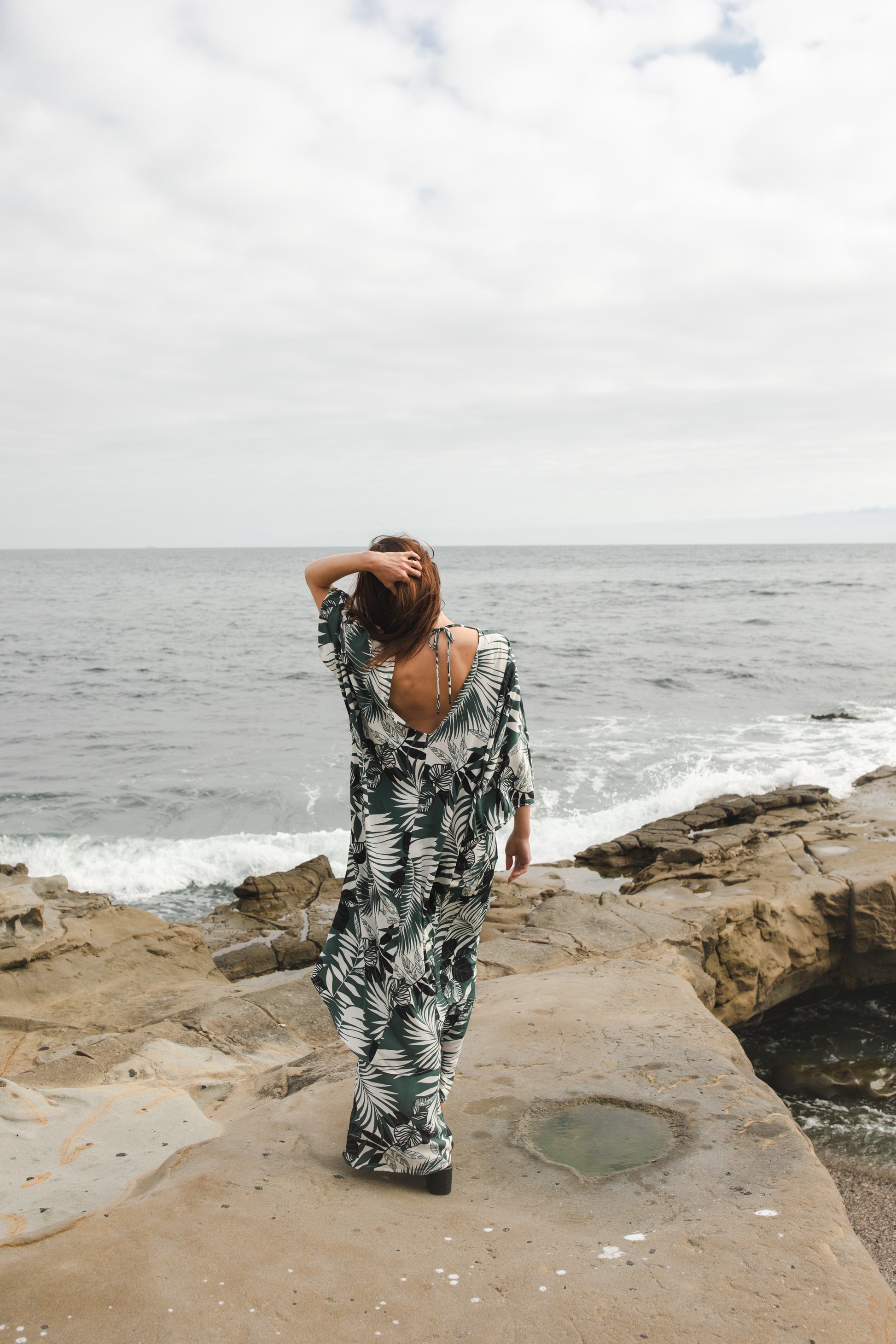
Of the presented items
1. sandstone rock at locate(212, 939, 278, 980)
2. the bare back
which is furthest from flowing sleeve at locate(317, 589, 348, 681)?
sandstone rock at locate(212, 939, 278, 980)

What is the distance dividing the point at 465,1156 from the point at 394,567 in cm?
172

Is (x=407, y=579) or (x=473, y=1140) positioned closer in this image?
(x=407, y=579)

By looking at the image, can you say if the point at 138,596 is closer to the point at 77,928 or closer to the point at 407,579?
the point at 77,928

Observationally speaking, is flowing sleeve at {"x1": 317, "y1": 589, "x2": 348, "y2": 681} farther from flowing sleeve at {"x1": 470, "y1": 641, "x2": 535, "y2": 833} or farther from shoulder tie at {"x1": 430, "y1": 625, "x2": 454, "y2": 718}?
flowing sleeve at {"x1": 470, "y1": 641, "x2": 535, "y2": 833}

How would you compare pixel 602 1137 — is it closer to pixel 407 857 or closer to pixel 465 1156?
pixel 465 1156

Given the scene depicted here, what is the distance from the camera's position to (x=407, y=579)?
2432mm

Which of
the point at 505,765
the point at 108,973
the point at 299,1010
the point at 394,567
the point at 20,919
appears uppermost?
the point at 394,567

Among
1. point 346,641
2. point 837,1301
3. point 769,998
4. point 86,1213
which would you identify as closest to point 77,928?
point 86,1213

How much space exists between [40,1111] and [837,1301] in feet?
7.88

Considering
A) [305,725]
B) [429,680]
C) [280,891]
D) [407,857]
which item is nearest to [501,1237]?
[407,857]

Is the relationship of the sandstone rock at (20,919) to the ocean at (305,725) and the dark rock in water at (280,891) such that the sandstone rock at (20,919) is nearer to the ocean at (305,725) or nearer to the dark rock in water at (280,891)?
the dark rock in water at (280,891)

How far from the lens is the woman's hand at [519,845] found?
2748 mm

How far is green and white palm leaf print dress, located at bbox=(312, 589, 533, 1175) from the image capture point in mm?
2525

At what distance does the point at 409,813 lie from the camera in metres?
2.58
